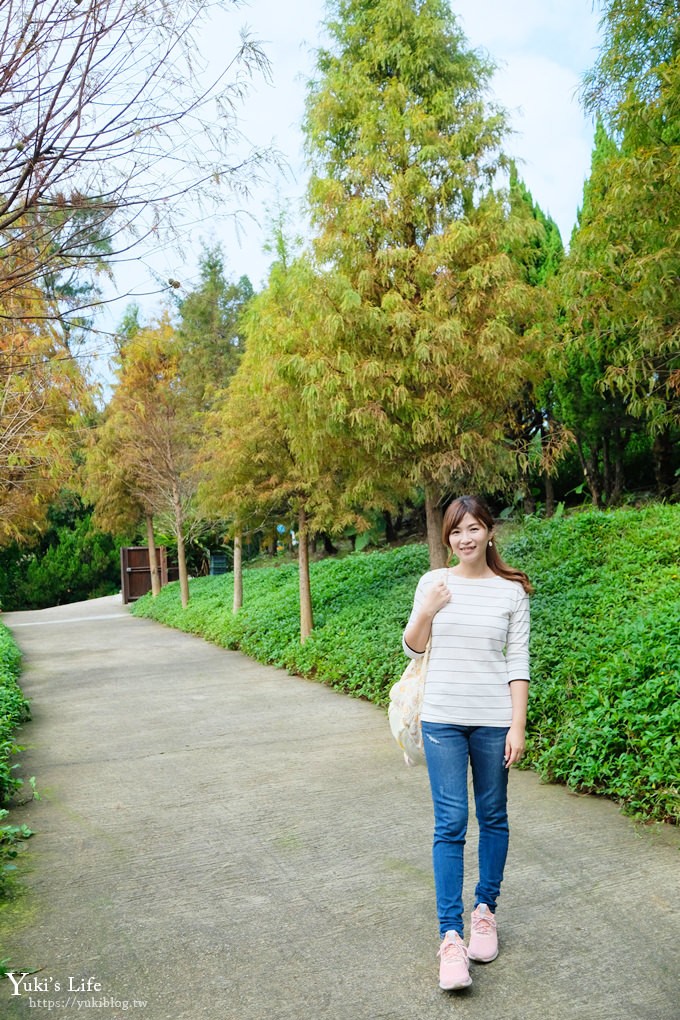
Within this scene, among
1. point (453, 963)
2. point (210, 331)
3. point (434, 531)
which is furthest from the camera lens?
point (210, 331)

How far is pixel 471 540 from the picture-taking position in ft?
9.84

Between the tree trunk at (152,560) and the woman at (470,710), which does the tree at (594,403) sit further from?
the tree trunk at (152,560)

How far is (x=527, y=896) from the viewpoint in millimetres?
3461

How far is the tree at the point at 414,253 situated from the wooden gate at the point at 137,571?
15895 millimetres

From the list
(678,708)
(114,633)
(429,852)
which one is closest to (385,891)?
(429,852)

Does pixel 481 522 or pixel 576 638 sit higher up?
pixel 481 522

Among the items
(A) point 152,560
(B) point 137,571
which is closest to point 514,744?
(A) point 152,560

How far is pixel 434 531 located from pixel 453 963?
5591 millimetres

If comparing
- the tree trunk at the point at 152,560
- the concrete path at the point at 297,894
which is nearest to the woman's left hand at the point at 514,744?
the concrete path at the point at 297,894

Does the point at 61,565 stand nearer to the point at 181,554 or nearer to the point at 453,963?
the point at 181,554

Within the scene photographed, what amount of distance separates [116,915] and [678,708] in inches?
116

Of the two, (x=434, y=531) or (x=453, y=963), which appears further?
(x=434, y=531)

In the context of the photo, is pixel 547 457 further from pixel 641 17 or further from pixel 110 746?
pixel 110 746

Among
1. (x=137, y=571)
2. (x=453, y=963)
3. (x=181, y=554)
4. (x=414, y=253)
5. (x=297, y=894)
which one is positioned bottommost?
(x=297, y=894)
